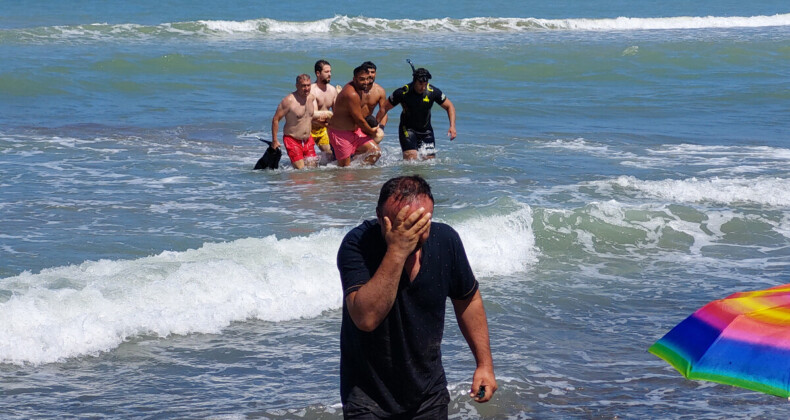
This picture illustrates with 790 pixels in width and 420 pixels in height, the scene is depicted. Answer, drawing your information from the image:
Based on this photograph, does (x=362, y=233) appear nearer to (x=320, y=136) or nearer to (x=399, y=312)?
(x=399, y=312)

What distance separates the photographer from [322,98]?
12891 mm

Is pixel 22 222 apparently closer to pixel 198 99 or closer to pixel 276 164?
pixel 276 164

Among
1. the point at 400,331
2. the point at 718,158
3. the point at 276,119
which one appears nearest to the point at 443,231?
the point at 400,331

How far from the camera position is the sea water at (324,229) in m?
5.93

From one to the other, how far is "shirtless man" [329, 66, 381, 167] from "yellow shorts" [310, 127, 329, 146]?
40 cm

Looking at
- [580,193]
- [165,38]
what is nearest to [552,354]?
[580,193]

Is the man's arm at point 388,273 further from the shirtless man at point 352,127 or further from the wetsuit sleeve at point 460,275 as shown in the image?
the shirtless man at point 352,127

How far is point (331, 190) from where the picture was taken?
11.7m

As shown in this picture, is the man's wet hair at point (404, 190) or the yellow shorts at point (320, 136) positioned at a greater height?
the man's wet hair at point (404, 190)

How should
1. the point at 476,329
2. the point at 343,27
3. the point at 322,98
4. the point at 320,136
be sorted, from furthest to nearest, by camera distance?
the point at 343,27, the point at 320,136, the point at 322,98, the point at 476,329

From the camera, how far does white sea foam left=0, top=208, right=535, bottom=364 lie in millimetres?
6664

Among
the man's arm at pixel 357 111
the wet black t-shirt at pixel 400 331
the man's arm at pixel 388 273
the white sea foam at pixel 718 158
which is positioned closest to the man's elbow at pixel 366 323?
the man's arm at pixel 388 273

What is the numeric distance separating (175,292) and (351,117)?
17.6 ft

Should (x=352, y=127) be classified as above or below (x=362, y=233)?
below
